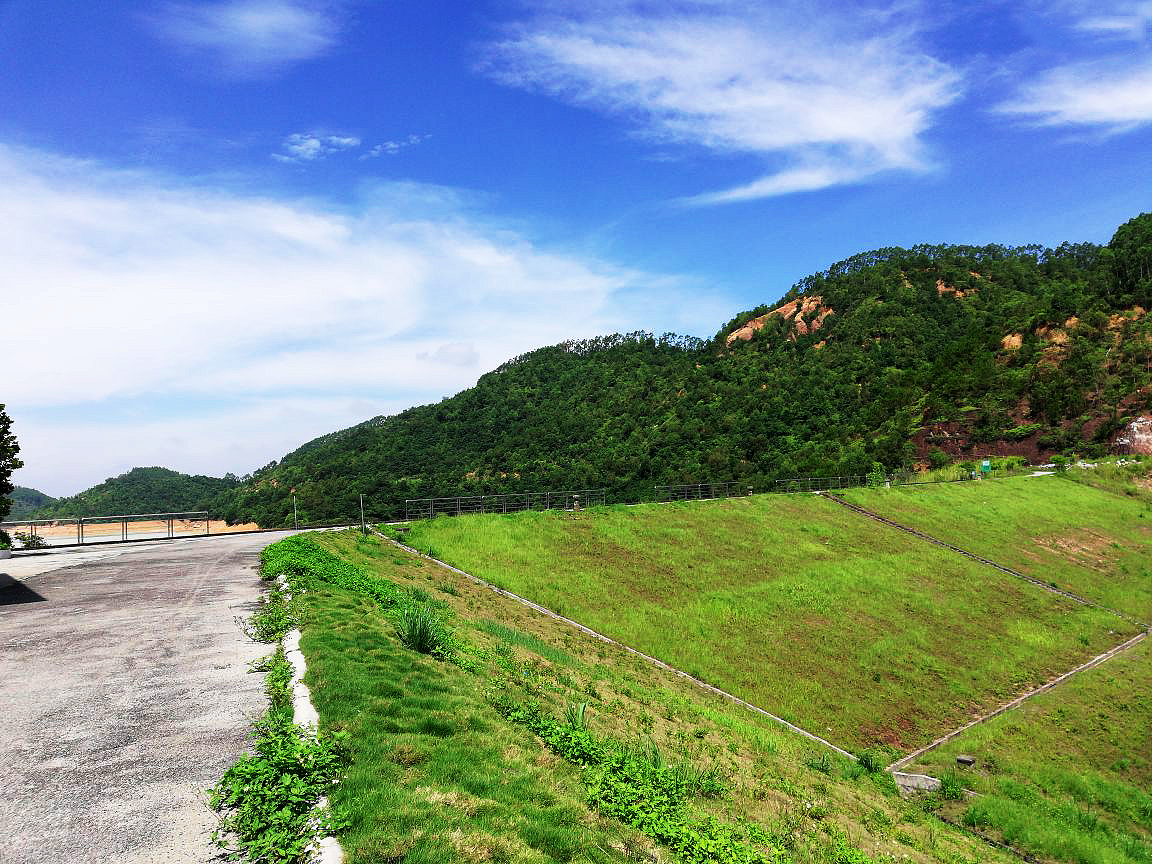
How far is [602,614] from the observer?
26.0 m

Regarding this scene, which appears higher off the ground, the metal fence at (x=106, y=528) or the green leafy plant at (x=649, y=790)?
the metal fence at (x=106, y=528)

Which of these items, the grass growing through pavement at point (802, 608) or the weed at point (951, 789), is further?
the grass growing through pavement at point (802, 608)

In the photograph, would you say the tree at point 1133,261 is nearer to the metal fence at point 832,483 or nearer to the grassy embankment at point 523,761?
the metal fence at point 832,483

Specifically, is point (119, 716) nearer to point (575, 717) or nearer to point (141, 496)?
point (575, 717)

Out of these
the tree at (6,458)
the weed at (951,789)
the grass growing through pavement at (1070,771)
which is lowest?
the grass growing through pavement at (1070,771)

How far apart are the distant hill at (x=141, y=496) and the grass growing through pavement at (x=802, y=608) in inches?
3207

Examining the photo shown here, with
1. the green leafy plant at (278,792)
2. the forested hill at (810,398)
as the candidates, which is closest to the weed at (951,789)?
the green leafy plant at (278,792)

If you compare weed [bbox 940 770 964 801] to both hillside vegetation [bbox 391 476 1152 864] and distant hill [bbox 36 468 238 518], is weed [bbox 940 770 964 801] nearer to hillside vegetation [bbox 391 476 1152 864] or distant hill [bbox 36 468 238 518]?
hillside vegetation [bbox 391 476 1152 864]

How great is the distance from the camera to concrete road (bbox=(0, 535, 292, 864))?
5293 millimetres

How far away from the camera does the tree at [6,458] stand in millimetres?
17016

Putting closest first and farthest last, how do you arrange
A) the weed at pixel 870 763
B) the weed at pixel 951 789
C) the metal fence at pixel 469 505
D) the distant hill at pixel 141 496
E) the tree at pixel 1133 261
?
the weed at pixel 951 789 < the weed at pixel 870 763 < the metal fence at pixel 469 505 < the distant hill at pixel 141 496 < the tree at pixel 1133 261

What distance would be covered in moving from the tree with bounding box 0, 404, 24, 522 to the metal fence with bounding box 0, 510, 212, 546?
26.9ft

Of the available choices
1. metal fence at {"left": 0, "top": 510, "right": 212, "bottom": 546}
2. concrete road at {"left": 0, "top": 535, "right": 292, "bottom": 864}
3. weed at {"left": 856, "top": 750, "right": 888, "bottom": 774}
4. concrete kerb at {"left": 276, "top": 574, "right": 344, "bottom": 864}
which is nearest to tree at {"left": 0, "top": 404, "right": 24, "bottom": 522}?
concrete road at {"left": 0, "top": 535, "right": 292, "bottom": 864}

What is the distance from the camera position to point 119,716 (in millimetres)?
7527
